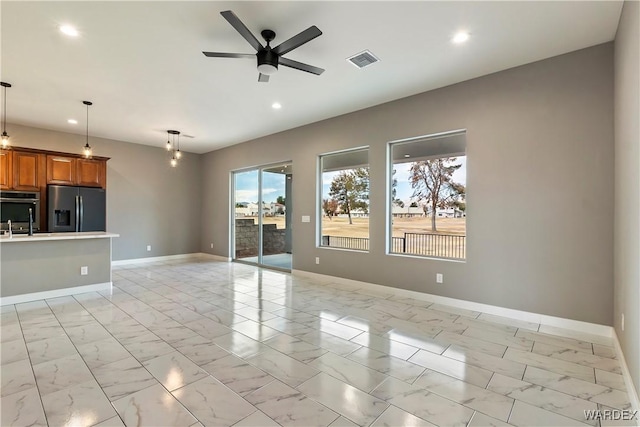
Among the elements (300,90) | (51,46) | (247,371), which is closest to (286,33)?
(300,90)

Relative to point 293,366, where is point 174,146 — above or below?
above

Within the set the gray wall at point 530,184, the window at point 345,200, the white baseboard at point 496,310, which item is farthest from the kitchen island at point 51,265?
the gray wall at point 530,184

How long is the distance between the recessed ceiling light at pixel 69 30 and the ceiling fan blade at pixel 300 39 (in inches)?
79.0

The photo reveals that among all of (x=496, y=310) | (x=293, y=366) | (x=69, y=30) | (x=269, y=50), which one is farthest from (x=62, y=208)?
(x=496, y=310)

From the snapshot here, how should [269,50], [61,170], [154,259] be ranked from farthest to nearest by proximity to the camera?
[154,259] → [61,170] → [269,50]

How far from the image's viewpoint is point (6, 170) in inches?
211

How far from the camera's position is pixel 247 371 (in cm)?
241

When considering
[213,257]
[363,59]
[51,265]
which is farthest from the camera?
[213,257]

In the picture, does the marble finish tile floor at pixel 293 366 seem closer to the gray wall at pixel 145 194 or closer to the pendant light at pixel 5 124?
the pendant light at pixel 5 124

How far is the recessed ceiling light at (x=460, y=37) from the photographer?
2928 millimetres

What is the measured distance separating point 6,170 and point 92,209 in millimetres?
1424

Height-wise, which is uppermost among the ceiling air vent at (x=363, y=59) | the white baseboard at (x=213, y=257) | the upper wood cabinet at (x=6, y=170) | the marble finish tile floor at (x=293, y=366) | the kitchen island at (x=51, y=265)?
the ceiling air vent at (x=363, y=59)

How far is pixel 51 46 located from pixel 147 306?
3.23m

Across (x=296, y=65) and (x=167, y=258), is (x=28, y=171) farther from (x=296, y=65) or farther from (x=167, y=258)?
(x=296, y=65)
